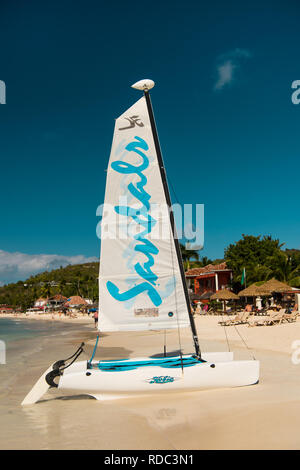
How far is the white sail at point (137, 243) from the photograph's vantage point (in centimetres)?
796

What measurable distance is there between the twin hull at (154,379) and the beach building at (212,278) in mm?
35638

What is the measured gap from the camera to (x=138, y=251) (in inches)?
319

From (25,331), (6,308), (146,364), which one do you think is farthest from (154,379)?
(6,308)

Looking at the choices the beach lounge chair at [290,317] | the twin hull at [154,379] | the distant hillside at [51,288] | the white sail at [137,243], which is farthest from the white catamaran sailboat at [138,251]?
the distant hillside at [51,288]

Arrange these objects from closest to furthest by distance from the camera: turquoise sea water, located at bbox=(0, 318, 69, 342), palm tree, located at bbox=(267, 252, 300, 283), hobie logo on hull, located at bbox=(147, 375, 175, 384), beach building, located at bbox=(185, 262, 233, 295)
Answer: hobie logo on hull, located at bbox=(147, 375, 175, 384) < turquoise sea water, located at bbox=(0, 318, 69, 342) < palm tree, located at bbox=(267, 252, 300, 283) < beach building, located at bbox=(185, 262, 233, 295)

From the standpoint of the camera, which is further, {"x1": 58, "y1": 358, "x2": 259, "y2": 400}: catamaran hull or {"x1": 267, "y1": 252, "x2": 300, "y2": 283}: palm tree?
{"x1": 267, "y1": 252, "x2": 300, "y2": 283}: palm tree

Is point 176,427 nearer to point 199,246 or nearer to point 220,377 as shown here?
point 220,377

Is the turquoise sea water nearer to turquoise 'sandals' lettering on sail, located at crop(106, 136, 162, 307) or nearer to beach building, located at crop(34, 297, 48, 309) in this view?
turquoise 'sandals' lettering on sail, located at crop(106, 136, 162, 307)

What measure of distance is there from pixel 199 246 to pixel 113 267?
50777 mm

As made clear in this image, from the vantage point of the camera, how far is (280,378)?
8242mm

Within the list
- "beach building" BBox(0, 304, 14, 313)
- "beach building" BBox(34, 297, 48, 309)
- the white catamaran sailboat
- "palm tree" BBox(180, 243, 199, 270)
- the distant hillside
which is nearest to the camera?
the white catamaran sailboat

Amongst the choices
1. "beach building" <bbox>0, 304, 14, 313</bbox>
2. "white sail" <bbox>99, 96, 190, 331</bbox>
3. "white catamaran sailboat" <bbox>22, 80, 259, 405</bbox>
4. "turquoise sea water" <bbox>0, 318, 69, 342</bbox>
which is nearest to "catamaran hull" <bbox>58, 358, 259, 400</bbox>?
"white catamaran sailboat" <bbox>22, 80, 259, 405</bbox>

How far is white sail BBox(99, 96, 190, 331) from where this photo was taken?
26.1 feet
